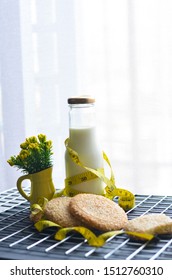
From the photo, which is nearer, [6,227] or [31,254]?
[31,254]

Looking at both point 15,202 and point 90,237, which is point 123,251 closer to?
point 90,237

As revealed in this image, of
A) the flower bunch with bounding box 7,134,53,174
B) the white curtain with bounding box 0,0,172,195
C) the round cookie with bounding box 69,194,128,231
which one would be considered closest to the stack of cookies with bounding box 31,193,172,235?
the round cookie with bounding box 69,194,128,231

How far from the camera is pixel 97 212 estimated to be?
3.86ft

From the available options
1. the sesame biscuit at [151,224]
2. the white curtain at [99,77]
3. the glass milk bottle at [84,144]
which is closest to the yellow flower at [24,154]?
the glass milk bottle at [84,144]

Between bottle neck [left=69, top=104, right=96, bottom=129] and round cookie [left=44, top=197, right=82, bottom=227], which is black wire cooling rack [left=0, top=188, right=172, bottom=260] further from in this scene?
bottle neck [left=69, top=104, right=96, bottom=129]

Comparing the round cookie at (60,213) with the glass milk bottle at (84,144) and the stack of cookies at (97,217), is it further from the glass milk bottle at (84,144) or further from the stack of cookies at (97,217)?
the glass milk bottle at (84,144)

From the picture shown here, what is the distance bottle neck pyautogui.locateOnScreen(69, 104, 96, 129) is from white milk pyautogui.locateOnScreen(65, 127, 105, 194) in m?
0.01

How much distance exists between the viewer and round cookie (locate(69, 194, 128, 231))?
1136mm

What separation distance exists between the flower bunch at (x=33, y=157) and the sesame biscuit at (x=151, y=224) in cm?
29

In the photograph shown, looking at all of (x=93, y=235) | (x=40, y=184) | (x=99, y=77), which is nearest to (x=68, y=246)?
(x=93, y=235)
